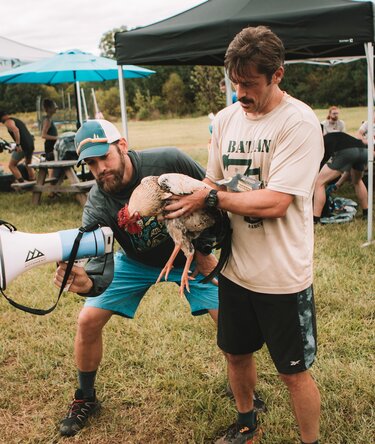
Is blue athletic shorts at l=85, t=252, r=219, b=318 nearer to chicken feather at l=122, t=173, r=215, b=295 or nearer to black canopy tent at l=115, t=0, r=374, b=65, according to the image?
chicken feather at l=122, t=173, r=215, b=295

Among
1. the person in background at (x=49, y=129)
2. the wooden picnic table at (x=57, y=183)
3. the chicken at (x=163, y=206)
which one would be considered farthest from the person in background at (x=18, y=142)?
the chicken at (x=163, y=206)

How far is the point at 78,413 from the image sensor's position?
2.81 metres

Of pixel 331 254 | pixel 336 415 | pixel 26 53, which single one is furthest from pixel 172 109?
pixel 336 415

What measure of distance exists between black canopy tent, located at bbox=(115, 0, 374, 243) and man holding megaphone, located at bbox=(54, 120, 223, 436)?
10.6 feet

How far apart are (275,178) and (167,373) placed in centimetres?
181

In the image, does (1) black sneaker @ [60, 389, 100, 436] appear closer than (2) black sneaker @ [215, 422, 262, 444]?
No

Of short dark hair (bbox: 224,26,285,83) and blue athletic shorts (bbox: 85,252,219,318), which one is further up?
short dark hair (bbox: 224,26,285,83)

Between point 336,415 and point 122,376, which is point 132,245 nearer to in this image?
point 122,376

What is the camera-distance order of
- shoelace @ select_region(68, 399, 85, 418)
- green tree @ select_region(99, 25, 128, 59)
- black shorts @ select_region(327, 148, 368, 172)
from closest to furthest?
1. shoelace @ select_region(68, 399, 85, 418)
2. black shorts @ select_region(327, 148, 368, 172)
3. green tree @ select_region(99, 25, 128, 59)

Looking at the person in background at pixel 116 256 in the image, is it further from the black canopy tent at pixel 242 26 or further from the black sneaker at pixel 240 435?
the black canopy tent at pixel 242 26

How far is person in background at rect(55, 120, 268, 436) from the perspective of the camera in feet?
7.62

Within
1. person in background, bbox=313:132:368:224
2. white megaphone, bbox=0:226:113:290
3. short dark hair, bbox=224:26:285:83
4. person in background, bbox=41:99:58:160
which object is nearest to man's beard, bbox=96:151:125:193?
white megaphone, bbox=0:226:113:290

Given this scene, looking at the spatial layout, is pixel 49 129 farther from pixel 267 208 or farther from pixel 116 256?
pixel 267 208

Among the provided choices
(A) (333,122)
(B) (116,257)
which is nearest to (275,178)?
(B) (116,257)
